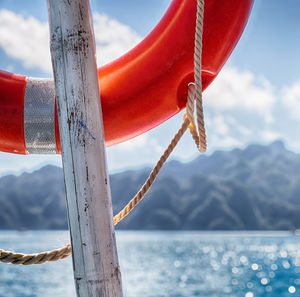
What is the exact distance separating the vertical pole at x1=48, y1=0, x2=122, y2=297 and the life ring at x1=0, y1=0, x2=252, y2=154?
0.15 m

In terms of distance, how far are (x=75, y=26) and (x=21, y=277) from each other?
69.4 ft

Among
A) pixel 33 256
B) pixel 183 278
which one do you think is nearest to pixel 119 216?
pixel 33 256

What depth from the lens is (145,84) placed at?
1031 millimetres

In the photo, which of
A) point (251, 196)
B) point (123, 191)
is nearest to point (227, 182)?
point (251, 196)

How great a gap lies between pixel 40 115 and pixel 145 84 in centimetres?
23

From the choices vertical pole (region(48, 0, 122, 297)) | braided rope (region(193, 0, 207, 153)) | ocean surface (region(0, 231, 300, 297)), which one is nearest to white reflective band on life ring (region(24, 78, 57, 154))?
vertical pole (region(48, 0, 122, 297))

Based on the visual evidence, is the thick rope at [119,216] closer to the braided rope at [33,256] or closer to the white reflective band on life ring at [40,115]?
the braided rope at [33,256]

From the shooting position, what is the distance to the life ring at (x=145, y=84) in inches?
39.9

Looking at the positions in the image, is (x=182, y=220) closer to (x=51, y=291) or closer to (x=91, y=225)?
(x=51, y=291)

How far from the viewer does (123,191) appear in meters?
59.0

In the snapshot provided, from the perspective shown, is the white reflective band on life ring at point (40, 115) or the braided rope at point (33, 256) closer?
the braided rope at point (33, 256)

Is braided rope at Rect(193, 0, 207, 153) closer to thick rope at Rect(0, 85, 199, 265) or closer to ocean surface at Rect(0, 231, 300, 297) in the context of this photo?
thick rope at Rect(0, 85, 199, 265)

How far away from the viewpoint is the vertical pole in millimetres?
849

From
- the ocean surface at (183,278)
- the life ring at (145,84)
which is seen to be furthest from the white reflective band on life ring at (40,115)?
the ocean surface at (183,278)
